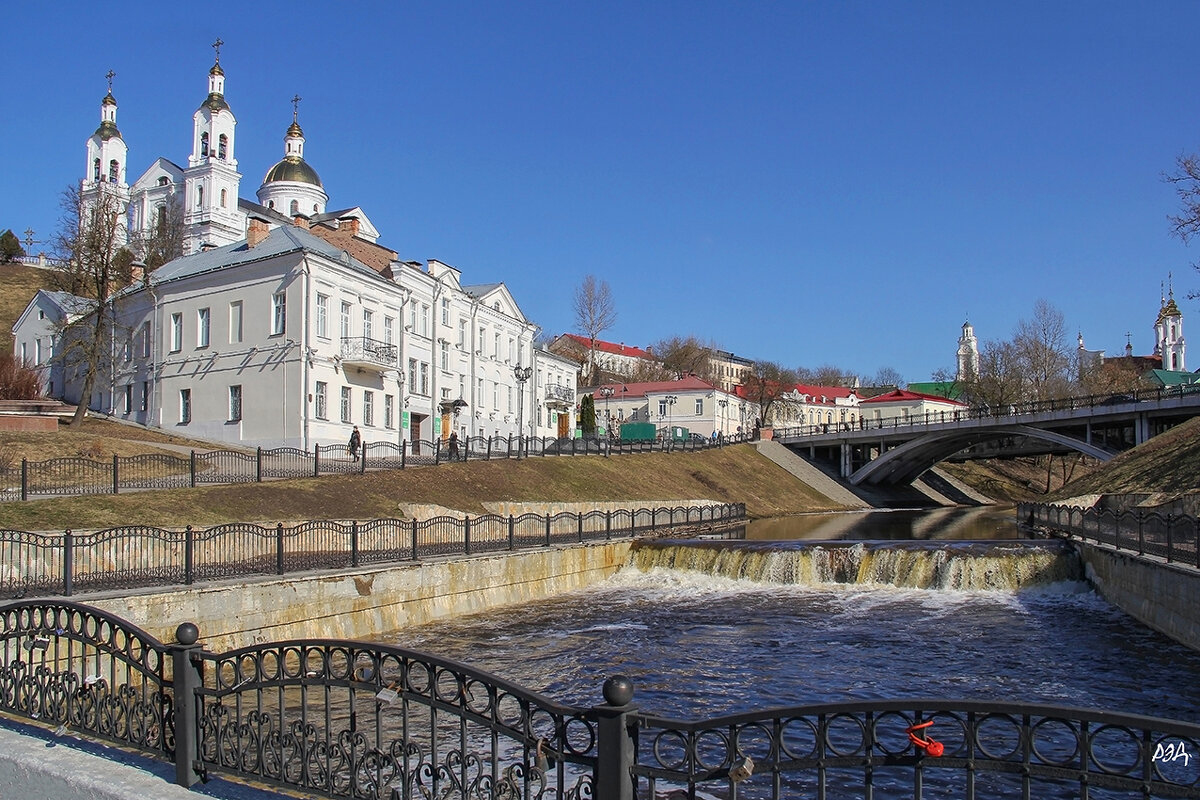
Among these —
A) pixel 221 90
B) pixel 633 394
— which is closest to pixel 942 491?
pixel 633 394

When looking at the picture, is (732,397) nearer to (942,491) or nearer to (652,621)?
(942,491)

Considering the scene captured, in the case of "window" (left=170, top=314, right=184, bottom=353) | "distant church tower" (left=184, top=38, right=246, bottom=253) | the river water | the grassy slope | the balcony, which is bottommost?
the river water

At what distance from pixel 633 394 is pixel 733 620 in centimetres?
8257

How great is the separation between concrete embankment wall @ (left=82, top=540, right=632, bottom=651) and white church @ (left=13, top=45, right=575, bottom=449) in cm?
2025

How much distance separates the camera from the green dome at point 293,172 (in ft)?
279

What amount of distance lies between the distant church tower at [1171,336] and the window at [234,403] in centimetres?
13694

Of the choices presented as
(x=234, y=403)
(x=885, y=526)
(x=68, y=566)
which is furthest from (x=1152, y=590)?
(x=234, y=403)

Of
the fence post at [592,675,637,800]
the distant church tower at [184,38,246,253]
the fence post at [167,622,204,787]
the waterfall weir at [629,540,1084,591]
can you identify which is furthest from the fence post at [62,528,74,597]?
the distant church tower at [184,38,246,253]

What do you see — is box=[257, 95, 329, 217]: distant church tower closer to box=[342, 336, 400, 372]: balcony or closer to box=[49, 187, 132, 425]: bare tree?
box=[49, 187, 132, 425]: bare tree

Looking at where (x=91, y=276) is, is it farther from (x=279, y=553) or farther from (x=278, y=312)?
(x=279, y=553)

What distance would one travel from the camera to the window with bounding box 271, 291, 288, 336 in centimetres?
4200

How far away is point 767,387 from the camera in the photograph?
110 m

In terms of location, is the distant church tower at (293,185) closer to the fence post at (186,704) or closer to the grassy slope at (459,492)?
the grassy slope at (459,492)

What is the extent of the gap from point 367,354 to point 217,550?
25651 millimetres
